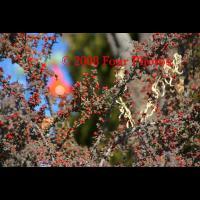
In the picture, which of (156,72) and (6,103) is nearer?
(6,103)

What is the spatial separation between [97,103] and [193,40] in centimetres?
255

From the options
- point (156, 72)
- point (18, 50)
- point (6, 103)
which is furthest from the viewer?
point (156, 72)

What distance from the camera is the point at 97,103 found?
638 cm

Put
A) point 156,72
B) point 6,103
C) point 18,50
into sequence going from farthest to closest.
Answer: point 156,72 < point 18,50 < point 6,103

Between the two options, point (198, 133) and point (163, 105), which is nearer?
point (198, 133)

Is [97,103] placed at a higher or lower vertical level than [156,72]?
lower

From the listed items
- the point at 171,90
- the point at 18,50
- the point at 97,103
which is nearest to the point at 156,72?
the point at 171,90
